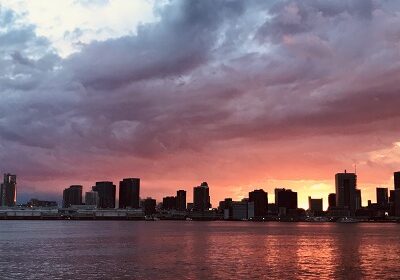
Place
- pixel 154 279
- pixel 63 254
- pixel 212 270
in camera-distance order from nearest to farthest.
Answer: pixel 154 279, pixel 212 270, pixel 63 254

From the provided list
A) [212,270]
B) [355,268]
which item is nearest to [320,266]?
[355,268]

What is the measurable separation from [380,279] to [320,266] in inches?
840

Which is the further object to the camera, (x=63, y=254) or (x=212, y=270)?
(x=63, y=254)

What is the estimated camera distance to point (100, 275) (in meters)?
90.9

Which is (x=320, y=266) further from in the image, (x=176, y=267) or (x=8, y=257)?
(x=8, y=257)

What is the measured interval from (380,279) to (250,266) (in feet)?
93.2

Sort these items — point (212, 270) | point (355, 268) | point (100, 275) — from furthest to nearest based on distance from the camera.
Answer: point (355, 268) < point (212, 270) < point (100, 275)

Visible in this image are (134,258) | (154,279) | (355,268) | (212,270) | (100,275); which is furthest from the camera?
(134,258)

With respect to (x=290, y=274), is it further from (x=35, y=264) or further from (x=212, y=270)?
(x=35, y=264)

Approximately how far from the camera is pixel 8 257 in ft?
407

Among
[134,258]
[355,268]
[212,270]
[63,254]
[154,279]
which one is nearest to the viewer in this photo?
[154,279]

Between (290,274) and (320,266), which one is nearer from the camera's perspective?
(290,274)

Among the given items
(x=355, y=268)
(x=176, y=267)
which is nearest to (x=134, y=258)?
(x=176, y=267)

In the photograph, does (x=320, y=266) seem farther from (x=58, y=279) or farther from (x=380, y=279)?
(x=58, y=279)
